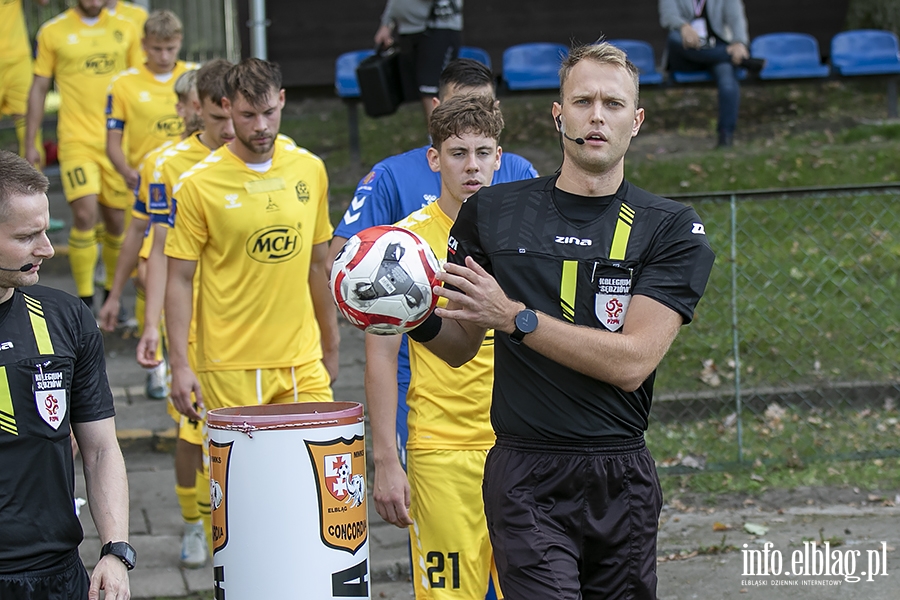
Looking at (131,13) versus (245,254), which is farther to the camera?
(131,13)

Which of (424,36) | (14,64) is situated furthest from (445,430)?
(14,64)

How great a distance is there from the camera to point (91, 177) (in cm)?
914

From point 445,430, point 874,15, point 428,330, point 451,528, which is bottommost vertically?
point 451,528

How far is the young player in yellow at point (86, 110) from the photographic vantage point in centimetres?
908

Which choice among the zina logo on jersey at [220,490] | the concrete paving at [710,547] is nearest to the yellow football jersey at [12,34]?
the concrete paving at [710,547]

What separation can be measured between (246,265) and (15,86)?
645 cm

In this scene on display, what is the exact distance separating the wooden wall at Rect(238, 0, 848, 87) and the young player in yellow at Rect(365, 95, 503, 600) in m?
10.9

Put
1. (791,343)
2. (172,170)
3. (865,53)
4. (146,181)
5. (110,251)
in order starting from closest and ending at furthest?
(172,170), (146,181), (791,343), (110,251), (865,53)

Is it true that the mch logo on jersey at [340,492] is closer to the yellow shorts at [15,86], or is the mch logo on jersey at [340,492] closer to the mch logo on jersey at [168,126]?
the mch logo on jersey at [168,126]

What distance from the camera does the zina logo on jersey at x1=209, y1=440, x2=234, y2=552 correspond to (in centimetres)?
404

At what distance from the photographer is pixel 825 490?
267 inches

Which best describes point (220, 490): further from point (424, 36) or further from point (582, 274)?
point (424, 36)

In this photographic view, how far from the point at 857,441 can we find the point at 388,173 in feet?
13.4

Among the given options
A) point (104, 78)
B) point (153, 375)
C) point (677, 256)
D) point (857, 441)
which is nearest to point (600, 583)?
point (677, 256)
